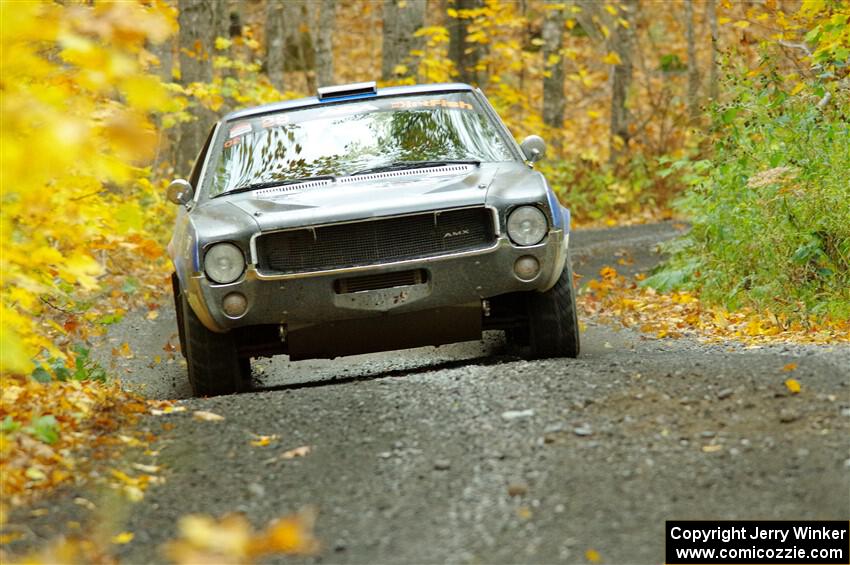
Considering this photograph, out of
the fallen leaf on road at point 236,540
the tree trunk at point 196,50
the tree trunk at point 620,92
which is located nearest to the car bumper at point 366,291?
the fallen leaf on road at point 236,540

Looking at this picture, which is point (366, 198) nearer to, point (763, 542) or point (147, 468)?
point (147, 468)

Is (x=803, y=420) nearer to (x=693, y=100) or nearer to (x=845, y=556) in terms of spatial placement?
(x=845, y=556)

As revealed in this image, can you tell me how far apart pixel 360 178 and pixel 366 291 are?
0.81 m

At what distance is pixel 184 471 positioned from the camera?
4.81m

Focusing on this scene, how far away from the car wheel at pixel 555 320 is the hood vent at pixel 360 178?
87cm

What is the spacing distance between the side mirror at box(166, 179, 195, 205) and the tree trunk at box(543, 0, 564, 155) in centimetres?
1520

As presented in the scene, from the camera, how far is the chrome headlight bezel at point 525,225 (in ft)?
21.1

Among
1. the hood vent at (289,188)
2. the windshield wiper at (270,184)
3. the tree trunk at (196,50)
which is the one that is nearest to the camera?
the hood vent at (289,188)

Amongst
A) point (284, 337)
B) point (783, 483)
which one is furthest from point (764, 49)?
point (783, 483)

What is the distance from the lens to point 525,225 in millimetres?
6453

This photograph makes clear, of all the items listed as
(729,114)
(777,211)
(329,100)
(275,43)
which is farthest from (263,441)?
(275,43)

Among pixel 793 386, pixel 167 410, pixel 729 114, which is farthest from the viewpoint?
pixel 729 114

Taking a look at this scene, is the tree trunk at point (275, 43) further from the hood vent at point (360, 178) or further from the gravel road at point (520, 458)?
the gravel road at point (520, 458)

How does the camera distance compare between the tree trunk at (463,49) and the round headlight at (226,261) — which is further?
the tree trunk at (463,49)
